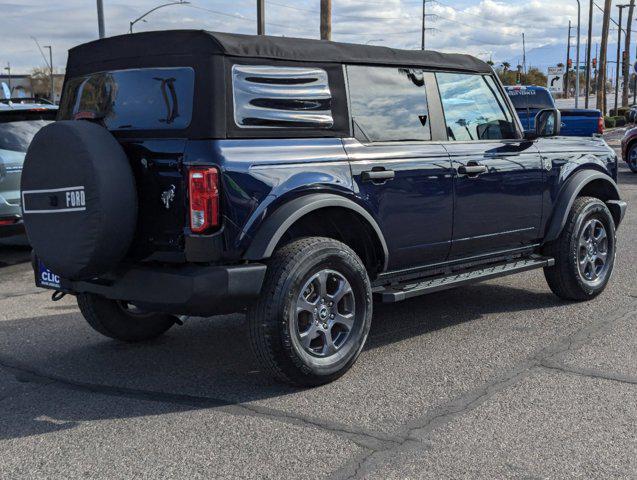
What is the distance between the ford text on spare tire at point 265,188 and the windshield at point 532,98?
11.5 meters

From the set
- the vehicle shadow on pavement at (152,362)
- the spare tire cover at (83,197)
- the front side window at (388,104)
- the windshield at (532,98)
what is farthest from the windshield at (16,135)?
the windshield at (532,98)

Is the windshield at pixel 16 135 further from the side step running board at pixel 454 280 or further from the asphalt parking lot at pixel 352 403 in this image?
the side step running board at pixel 454 280

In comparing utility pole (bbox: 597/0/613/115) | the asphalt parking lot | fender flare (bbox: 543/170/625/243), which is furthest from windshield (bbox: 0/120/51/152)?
utility pole (bbox: 597/0/613/115)

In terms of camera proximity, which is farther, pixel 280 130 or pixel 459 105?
pixel 459 105

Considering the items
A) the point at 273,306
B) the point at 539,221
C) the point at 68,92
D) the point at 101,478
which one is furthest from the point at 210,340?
the point at 539,221

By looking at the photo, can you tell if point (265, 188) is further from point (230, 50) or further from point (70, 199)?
point (70, 199)

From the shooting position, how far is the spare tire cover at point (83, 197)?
14.0 ft

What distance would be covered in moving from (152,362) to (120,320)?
1.58 ft

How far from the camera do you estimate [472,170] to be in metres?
5.61

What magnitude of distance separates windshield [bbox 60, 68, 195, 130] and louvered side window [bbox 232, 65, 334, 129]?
0.28m

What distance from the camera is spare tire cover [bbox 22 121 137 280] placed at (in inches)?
168

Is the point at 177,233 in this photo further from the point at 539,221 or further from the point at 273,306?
the point at 539,221

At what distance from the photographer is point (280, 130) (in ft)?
15.3

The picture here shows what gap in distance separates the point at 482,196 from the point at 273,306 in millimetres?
2034
